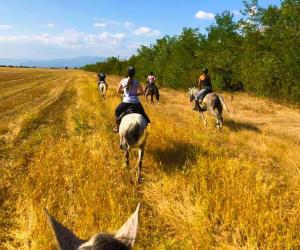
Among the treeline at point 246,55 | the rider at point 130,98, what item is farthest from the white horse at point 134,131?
the treeline at point 246,55

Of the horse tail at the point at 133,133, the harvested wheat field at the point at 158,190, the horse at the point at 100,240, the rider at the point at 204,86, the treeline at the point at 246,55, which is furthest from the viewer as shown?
the treeline at the point at 246,55

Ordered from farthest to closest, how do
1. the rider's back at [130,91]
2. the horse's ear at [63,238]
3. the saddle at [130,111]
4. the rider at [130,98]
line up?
the rider's back at [130,91] < the rider at [130,98] < the saddle at [130,111] < the horse's ear at [63,238]

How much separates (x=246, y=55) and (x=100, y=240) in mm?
28972

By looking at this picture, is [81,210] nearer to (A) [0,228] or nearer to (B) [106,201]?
(B) [106,201]

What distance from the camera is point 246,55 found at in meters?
29.0

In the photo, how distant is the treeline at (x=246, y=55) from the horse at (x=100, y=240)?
2213 cm

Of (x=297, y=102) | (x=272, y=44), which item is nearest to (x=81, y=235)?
(x=297, y=102)

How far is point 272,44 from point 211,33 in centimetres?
1291

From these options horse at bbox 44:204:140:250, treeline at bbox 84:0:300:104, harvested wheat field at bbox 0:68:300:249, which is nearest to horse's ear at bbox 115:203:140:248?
horse at bbox 44:204:140:250

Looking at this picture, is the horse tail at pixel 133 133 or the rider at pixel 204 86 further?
the rider at pixel 204 86

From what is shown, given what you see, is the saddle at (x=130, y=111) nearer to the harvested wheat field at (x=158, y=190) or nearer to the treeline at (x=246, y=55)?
the harvested wheat field at (x=158, y=190)

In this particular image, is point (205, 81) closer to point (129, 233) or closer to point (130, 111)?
point (130, 111)

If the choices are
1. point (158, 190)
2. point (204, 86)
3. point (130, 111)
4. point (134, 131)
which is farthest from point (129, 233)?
→ point (204, 86)

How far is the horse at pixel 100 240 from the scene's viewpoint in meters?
1.53
